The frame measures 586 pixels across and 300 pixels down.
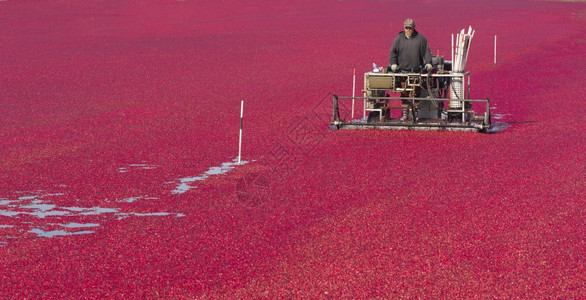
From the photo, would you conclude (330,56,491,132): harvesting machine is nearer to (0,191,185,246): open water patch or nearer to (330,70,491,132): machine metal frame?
(330,70,491,132): machine metal frame

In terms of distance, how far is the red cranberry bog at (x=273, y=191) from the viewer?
804 centimetres

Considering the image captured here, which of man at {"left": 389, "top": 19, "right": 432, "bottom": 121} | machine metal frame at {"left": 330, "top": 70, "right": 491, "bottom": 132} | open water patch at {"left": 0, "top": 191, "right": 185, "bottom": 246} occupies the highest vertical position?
man at {"left": 389, "top": 19, "right": 432, "bottom": 121}

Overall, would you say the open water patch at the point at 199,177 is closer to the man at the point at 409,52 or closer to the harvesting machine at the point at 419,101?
the harvesting machine at the point at 419,101

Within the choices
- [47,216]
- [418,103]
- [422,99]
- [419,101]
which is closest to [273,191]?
[47,216]

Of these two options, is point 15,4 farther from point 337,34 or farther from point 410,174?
point 410,174

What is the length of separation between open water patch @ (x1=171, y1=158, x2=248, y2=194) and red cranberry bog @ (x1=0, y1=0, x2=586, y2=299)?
0.17ft

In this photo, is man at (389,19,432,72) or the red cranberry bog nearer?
the red cranberry bog

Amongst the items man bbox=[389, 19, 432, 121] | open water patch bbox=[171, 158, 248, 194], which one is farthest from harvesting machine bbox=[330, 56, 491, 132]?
open water patch bbox=[171, 158, 248, 194]

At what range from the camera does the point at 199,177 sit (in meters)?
12.9

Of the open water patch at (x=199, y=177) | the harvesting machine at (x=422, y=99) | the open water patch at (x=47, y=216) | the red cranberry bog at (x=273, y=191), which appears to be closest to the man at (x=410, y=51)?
the harvesting machine at (x=422, y=99)

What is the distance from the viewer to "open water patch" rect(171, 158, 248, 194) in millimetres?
12117

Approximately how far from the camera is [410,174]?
42.1ft

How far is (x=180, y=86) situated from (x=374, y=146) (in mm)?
11882

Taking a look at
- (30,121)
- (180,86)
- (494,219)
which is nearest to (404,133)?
(494,219)
